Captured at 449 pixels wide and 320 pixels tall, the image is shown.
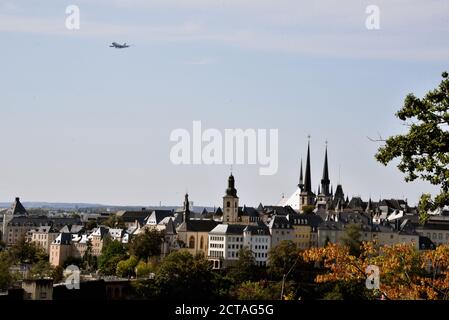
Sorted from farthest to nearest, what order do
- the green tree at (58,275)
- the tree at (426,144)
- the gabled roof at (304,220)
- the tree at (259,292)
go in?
the gabled roof at (304,220)
the green tree at (58,275)
the tree at (259,292)
the tree at (426,144)

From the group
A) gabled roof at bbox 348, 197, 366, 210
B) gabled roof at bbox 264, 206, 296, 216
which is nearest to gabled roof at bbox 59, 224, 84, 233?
gabled roof at bbox 264, 206, 296, 216

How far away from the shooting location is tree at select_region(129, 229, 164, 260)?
81938 millimetres

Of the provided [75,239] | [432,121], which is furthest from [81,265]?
[432,121]

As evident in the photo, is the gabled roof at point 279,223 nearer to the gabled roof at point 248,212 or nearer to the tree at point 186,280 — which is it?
the gabled roof at point 248,212

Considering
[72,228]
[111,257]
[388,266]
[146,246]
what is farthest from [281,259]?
[388,266]

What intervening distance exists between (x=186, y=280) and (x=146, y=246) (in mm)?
17937

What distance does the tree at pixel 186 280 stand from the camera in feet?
207

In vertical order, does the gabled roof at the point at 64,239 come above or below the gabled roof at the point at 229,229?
below

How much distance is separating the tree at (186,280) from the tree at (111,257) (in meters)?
14.9

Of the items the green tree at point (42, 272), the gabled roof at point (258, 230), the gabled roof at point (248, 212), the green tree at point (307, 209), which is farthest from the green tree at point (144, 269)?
the green tree at point (307, 209)

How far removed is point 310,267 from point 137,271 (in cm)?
1288

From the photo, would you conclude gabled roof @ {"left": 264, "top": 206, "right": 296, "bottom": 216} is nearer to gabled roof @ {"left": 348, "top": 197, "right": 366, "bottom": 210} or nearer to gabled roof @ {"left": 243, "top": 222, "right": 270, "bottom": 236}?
gabled roof @ {"left": 348, "top": 197, "right": 366, "bottom": 210}

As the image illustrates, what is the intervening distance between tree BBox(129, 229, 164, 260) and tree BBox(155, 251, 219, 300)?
14527mm
